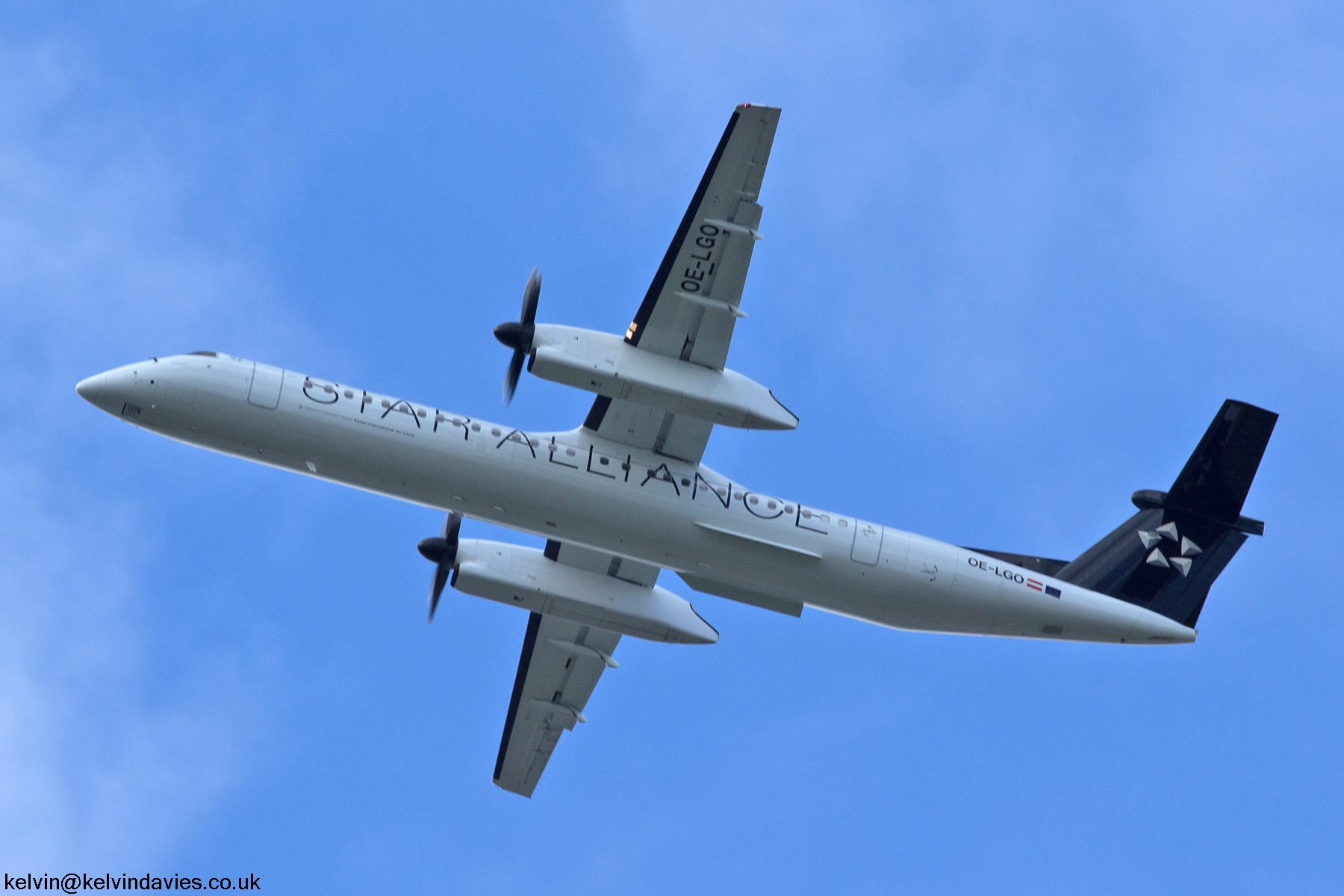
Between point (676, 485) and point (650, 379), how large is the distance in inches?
92.8

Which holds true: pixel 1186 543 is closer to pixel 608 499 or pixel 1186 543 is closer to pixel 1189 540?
pixel 1189 540

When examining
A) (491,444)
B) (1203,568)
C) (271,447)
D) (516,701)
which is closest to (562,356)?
(491,444)

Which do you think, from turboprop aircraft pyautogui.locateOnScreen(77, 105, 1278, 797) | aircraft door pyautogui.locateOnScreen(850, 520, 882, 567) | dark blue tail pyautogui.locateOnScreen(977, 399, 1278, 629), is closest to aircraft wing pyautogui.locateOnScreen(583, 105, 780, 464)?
turboprop aircraft pyautogui.locateOnScreen(77, 105, 1278, 797)

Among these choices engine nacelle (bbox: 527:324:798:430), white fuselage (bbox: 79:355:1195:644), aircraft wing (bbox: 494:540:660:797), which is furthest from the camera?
aircraft wing (bbox: 494:540:660:797)

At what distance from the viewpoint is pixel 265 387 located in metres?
24.7

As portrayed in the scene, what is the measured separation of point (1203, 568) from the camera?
27.7m

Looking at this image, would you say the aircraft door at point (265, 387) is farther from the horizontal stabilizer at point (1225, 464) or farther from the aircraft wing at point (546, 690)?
the horizontal stabilizer at point (1225, 464)

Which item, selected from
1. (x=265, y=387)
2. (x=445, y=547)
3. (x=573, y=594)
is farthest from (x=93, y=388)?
(x=573, y=594)

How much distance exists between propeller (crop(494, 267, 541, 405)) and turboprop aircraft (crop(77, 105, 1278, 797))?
0.03 meters

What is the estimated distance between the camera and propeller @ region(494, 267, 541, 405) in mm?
24172

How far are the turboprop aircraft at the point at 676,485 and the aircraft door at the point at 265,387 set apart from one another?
0.03 m

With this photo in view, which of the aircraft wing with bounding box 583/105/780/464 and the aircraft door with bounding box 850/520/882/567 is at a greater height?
the aircraft wing with bounding box 583/105/780/464

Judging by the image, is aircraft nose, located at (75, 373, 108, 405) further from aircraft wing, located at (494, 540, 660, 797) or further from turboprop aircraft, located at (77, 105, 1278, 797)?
aircraft wing, located at (494, 540, 660, 797)

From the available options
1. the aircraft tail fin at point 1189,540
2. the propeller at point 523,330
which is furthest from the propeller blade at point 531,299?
the aircraft tail fin at point 1189,540
